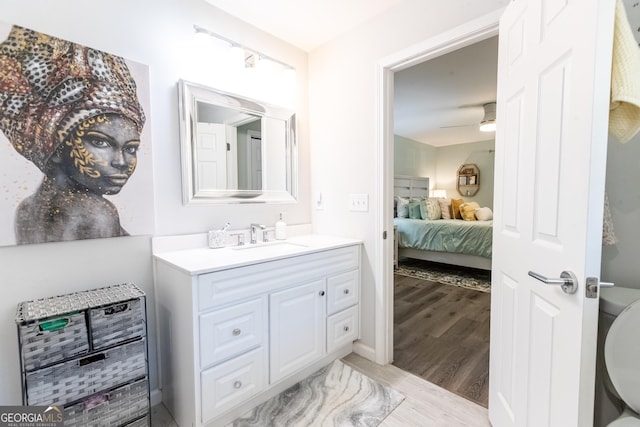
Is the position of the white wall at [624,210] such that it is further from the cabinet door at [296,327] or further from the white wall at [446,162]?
the white wall at [446,162]

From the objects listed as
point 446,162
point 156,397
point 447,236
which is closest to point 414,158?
point 446,162

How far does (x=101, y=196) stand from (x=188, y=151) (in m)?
0.49

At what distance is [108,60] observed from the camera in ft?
4.61

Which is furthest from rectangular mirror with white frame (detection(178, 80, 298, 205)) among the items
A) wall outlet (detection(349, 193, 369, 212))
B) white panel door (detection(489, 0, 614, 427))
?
white panel door (detection(489, 0, 614, 427))

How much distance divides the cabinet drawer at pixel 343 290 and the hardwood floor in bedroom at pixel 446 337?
0.55 m

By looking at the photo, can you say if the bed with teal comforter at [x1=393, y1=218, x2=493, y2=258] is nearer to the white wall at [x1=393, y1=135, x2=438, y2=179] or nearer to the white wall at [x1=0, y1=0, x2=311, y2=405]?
the white wall at [x1=393, y1=135, x2=438, y2=179]

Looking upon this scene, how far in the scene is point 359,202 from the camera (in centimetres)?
204

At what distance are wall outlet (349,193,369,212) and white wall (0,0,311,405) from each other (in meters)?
0.72

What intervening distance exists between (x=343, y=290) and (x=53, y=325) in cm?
144

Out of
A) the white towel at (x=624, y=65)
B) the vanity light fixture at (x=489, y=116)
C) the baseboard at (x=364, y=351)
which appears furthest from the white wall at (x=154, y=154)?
the vanity light fixture at (x=489, y=116)

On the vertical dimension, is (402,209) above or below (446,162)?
below

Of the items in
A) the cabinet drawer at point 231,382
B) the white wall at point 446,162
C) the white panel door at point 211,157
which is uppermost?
the white wall at point 446,162

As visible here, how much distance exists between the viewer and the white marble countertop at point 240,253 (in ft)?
4.39

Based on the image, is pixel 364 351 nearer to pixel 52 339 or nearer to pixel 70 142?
pixel 52 339
